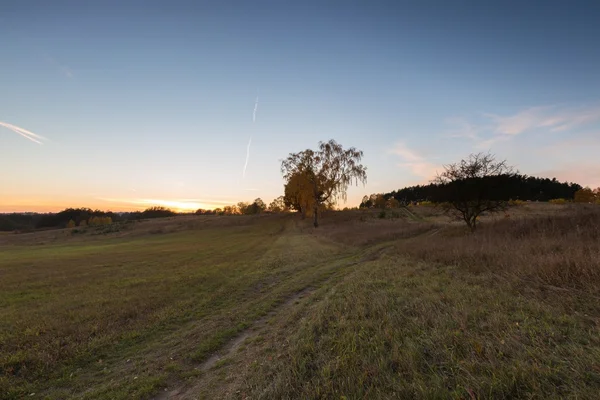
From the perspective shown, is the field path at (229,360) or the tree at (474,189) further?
the tree at (474,189)

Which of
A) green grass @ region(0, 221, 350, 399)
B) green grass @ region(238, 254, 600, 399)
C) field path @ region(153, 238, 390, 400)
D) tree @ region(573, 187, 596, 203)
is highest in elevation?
tree @ region(573, 187, 596, 203)

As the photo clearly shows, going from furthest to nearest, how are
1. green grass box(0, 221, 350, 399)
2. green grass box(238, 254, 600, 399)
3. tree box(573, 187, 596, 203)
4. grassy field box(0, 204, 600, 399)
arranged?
tree box(573, 187, 596, 203), green grass box(0, 221, 350, 399), grassy field box(0, 204, 600, 399), green grass box(238, 254, 600, 399)

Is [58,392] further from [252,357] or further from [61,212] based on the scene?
[61,212]

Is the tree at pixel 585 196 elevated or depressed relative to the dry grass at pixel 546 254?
elevated

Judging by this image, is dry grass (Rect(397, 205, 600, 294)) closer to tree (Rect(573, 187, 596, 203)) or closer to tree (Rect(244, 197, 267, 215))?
tree (Rect(573, 187, 596, 203))

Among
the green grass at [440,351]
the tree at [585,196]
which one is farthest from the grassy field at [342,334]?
the tree at [585,196]

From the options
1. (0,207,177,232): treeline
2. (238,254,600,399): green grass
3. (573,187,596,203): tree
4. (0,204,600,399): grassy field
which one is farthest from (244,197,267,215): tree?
(238,254,600,399): green grass

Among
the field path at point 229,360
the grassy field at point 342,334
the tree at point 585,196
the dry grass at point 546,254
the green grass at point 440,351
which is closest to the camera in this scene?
the green grass at point 440,351

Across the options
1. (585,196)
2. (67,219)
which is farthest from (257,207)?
(585,196)

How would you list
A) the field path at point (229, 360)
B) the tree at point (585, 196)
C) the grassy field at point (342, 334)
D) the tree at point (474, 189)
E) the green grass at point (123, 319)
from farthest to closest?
the tree at point (585, 196) < the tree at point (474, 189) < the green grass at point (123, 319) < the field path at point (229, 360) < the grassy field at point (342, 334)

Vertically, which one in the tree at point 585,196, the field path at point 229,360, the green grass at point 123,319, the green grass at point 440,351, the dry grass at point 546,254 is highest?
the tree at point 585,196

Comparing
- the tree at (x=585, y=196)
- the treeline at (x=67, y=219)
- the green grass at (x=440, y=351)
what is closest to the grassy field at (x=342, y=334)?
the green grass at (x=440, y=351)

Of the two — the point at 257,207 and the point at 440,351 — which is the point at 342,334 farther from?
the point at 257,207

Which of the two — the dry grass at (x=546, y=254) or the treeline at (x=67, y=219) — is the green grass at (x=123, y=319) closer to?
the dry grass at (x=546, y=254)
